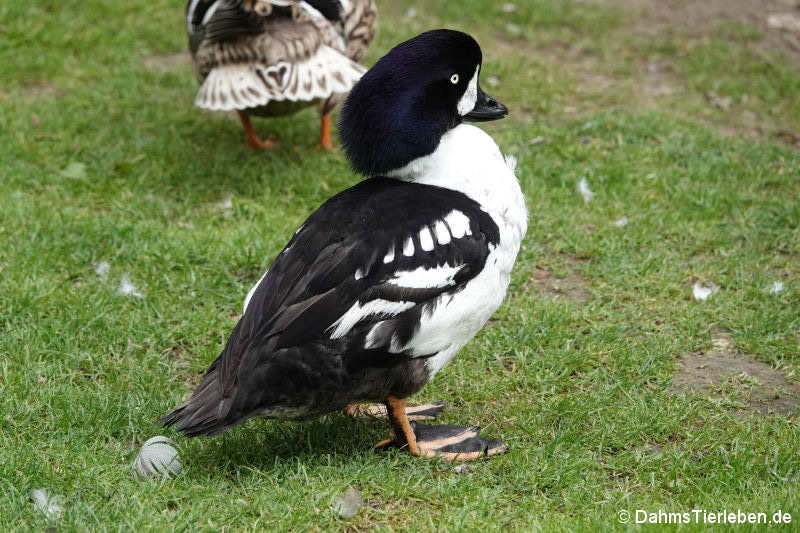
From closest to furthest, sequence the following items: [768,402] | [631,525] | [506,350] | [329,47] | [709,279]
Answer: [631,525] → [768,402] → [506,350] → [709,279] → [329,47]

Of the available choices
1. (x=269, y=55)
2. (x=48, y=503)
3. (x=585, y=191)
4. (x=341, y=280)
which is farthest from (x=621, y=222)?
(x=48, y=503)

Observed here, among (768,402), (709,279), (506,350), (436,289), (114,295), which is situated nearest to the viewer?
(436,289)

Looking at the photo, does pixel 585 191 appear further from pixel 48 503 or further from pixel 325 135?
pixel 48 503

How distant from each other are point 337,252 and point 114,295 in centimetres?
178

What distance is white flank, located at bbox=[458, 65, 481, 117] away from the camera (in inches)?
134

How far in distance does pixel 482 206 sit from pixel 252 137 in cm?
318

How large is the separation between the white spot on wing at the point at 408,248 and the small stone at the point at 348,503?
2.65 feet

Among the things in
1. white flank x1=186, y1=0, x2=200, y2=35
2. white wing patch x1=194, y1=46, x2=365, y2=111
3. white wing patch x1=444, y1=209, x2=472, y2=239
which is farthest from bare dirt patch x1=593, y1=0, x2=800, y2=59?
white wing patch x1=444, y1=209, x2=472, y2=239

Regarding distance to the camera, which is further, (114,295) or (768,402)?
(114,295)

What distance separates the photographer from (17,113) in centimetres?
629

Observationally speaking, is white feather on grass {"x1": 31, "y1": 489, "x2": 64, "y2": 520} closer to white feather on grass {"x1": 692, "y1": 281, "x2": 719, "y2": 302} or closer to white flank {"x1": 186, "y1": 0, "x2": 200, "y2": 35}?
white feather on grass {"x1": 692, "y1": 281, "x2": 719, "y2": 302}

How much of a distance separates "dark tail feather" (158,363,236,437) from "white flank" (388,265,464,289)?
70 centimetres

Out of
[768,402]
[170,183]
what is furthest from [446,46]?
[170,183]

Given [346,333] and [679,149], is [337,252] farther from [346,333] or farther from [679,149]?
[679,149]
